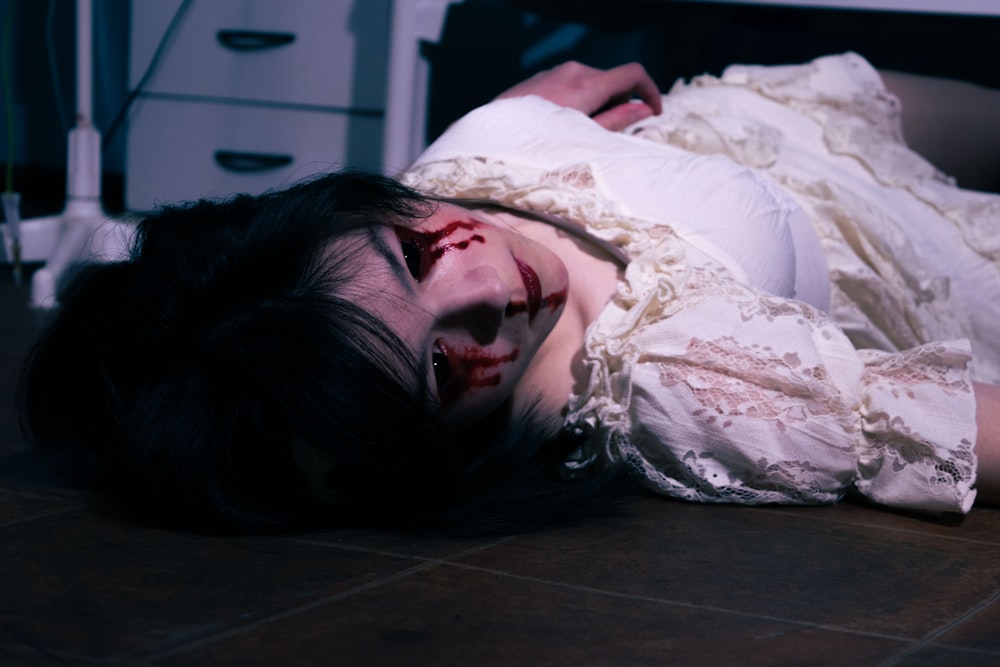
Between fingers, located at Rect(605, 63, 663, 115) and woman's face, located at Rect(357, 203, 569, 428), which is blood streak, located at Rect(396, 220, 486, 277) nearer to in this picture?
woman's face, located at Rect(357, 203, 569, 428)

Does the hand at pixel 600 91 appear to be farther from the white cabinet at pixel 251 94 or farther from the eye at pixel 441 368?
the white cabinet at pixel 251 94

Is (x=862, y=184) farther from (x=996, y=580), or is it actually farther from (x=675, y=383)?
(x=996, y=580)

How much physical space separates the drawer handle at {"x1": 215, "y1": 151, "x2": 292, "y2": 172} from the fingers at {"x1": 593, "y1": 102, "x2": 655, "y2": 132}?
1.10 meters

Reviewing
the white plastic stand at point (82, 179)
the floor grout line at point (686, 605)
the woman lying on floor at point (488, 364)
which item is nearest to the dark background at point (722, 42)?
the white plastic stand at point (82, 179)

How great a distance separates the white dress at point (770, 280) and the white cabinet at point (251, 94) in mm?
894

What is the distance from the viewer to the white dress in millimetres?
984

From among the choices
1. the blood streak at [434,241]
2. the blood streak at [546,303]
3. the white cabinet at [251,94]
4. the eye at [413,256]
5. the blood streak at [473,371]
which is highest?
the blood streak at [434,241]

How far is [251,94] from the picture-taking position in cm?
253

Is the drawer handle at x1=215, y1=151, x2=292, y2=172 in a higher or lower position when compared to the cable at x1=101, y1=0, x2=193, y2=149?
lower

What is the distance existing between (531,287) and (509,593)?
13.3 inches

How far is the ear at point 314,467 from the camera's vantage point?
865mm

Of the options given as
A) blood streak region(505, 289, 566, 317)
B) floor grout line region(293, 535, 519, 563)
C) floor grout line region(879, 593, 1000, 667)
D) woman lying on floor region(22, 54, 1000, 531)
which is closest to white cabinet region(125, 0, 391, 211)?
woman lying on floor region(22, 54, 1000, 531)

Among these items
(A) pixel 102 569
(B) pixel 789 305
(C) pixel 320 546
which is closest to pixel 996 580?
(B) pixel 789 305

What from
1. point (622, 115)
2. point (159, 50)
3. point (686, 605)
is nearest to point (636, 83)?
point (622, 115)
